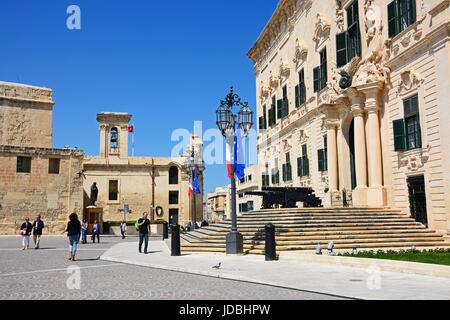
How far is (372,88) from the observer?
19469 millimetres

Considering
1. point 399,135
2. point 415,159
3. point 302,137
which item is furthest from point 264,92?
point 415,159

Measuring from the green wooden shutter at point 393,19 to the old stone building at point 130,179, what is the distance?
1240 inches

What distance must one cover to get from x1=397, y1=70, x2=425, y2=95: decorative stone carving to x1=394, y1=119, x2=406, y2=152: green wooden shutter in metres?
1.22

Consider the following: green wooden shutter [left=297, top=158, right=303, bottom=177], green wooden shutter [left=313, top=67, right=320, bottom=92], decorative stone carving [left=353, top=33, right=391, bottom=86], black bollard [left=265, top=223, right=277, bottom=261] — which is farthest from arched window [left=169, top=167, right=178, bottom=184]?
black bollard [left=265, top=223, right=277, bottom=261]

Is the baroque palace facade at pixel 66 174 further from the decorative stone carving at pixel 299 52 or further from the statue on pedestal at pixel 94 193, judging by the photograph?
the decorative stone carving at pixel 299 52

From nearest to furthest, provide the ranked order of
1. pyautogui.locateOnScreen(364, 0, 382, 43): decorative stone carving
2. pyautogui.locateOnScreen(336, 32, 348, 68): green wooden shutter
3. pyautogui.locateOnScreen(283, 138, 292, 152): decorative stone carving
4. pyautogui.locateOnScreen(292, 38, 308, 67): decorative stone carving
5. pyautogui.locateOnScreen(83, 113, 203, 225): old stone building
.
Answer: pyautogui.locateOnScreen(364, 0, 382, 43): decorative stone carving, pyautogui.locateOnScreen(336, 32, 348, 68): green wooden shutter, pyautogui.locateOnScreen(292, 38, 308, 67): decorative stone carving, pyautogui.locateOnScreen(283, 138, 292, 152): decorative stone carving, pyautogui.locateOnScreen(83, 113, 203, 225): old stone building

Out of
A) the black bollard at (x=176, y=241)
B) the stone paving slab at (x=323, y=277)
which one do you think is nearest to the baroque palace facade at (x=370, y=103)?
the stone paving slab at (x=323, y=277)

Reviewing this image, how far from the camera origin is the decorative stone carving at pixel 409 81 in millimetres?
16969

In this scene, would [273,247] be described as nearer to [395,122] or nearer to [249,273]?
[249,273]

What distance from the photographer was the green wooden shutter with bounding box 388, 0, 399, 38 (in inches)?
714

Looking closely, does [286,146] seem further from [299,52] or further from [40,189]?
[40,189]

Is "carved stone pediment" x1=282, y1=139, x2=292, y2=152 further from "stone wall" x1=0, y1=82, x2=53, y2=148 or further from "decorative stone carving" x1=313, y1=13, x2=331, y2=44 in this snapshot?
"stone wall" x1=0, y1=82, x2=53, y2=148
